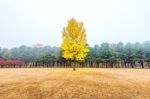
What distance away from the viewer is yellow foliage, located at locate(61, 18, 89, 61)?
206 ft

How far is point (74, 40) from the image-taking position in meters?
62.9

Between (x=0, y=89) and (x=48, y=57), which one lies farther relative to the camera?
(x=48, y=57)

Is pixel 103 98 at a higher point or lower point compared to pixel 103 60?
lower

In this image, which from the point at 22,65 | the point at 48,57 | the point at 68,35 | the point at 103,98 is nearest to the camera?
the point at 103,98

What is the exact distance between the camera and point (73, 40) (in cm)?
6294

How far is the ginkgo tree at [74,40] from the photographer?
62.7m

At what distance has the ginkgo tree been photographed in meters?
62.7

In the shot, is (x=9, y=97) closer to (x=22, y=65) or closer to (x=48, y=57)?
(x=48, y=57)

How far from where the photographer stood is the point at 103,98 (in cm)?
3014

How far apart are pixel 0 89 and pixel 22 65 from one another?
125m

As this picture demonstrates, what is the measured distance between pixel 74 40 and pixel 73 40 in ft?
0.80

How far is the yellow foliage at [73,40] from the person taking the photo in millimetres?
62688

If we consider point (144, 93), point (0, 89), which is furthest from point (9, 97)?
point (144, 93)

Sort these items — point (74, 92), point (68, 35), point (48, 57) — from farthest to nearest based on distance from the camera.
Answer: point (48, 57) < point (68, 35) < point (74, 92)
